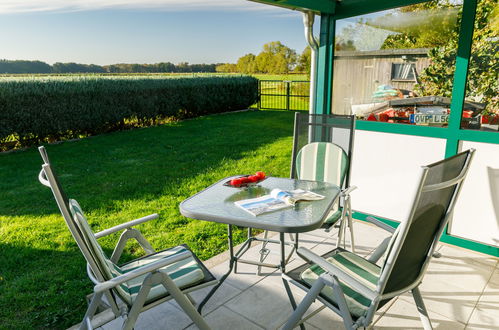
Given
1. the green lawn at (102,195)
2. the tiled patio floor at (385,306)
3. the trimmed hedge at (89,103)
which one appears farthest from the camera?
the trimmed hedge at (89,103)

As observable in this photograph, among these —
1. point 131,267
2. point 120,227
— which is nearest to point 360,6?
point 120,227

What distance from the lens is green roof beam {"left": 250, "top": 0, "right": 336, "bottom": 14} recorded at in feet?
10.6

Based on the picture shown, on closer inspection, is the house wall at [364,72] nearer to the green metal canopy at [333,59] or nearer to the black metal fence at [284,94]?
the green metal canopy at [333,59]

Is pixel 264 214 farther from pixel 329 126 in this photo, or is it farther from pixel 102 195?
pixel 102 195

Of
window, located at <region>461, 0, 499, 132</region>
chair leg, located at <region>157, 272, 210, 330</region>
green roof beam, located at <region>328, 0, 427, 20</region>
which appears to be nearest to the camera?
chair leg, located at <region>157, 272, 210, 330</region>

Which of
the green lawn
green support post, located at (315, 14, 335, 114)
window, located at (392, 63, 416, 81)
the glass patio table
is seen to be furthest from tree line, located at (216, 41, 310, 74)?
the glass patio table

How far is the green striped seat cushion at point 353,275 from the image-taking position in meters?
1.69

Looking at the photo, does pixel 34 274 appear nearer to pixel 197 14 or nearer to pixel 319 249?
pixel 319 249

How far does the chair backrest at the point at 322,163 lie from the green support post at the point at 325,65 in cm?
106

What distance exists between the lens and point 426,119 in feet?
11.1

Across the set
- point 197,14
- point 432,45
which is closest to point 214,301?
point 432,45

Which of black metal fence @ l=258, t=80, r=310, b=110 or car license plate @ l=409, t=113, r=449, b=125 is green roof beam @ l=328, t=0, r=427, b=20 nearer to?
car license plate @ l=409, t=113, r=449, b=125

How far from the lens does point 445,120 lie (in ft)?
10.8

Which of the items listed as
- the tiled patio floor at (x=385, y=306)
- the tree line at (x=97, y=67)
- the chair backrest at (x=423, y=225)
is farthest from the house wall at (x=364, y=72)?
the tree line at (x=97, y=67)
